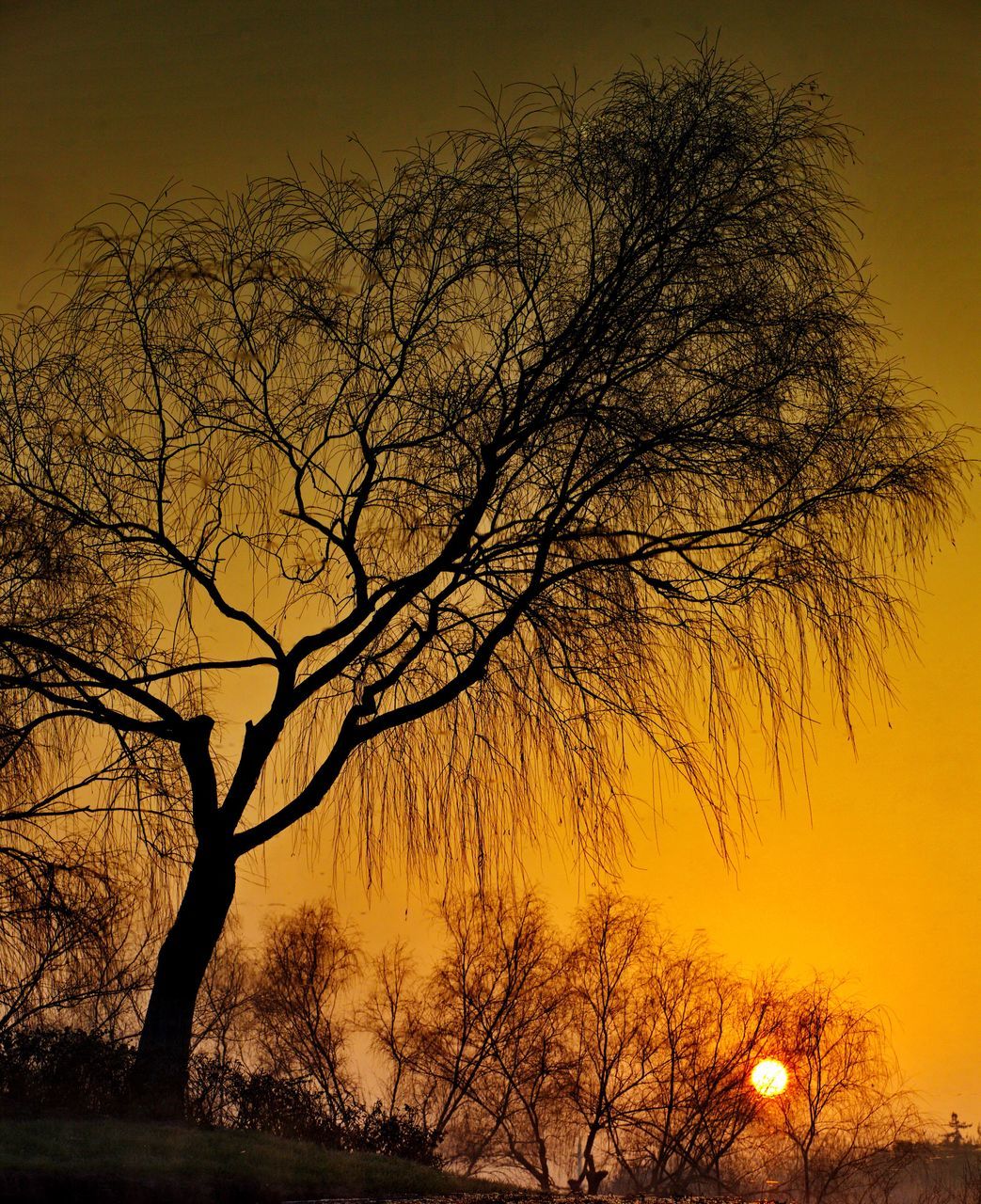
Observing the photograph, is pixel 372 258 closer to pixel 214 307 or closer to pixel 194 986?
pixel 214 307

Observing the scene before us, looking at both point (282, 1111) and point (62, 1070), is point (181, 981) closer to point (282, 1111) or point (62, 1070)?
point (62, 1070)

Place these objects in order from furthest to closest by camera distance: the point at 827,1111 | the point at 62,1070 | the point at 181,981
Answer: the point at 827,1111 < the point at 181,981 < the point at 62,1070

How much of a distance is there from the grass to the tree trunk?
0.58 m

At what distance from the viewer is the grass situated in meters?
4.07

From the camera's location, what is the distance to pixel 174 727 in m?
7.38

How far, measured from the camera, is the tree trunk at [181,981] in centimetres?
621

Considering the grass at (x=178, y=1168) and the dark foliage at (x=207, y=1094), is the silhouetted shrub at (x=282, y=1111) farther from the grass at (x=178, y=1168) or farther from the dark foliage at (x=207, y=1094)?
the grass at (x=178, y=1168)

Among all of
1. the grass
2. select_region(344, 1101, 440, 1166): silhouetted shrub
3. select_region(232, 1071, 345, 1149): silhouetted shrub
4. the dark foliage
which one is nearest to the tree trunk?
the dark foliage

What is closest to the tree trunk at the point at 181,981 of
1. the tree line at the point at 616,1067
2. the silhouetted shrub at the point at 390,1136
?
the silhouetted shrub at the point at 390,1136

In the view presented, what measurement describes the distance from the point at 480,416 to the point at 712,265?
149cm

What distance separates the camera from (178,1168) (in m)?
4.43

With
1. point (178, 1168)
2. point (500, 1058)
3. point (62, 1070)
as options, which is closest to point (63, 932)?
point (62, 1070)

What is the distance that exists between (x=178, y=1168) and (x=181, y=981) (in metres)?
2.34

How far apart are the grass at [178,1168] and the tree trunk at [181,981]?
1.91 ft
